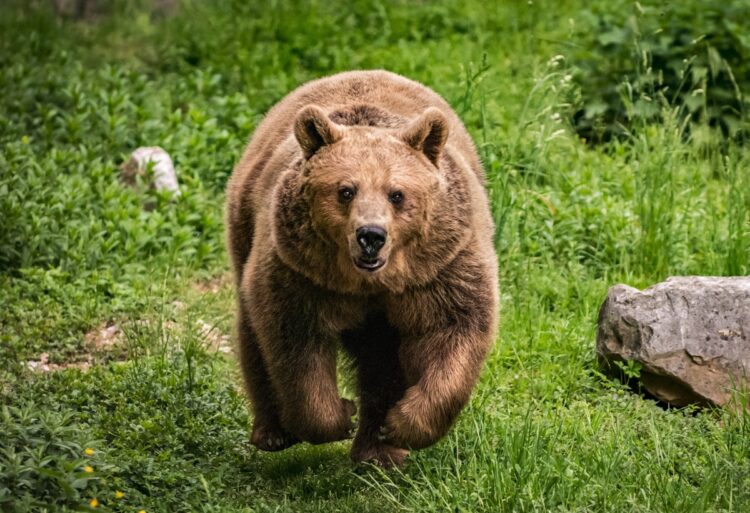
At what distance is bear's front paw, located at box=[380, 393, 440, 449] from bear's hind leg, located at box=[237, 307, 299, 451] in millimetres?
772

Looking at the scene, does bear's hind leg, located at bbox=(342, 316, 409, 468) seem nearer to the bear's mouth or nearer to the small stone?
the bear's mouth

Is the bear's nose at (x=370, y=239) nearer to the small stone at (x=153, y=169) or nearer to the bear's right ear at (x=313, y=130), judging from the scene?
the bear's right ear at (x=313, y=130)

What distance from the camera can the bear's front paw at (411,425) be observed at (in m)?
5.23

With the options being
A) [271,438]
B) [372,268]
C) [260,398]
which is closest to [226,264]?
[260,398]

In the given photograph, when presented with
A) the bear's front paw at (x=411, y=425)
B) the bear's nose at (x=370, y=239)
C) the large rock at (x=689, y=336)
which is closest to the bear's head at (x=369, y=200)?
the bear's nose at (x=370, y=239)

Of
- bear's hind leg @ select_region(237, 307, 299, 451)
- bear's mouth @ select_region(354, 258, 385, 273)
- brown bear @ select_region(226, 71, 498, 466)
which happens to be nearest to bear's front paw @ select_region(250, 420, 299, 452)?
bear's hind leg @ select_region(237, 307, 299, 451)

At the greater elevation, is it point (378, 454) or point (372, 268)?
point (372, 268)

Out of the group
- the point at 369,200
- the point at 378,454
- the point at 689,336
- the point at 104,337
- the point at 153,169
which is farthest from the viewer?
the point at 153,169

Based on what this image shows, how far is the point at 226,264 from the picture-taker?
8.42 m

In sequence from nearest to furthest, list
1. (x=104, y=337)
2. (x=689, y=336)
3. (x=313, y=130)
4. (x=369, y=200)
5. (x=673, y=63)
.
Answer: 1. (x=369, y=200)
2. (x=313, y=130)
3. (x=689, y=336)
4. (x=104, y=337)
5. (x=673, y=63)

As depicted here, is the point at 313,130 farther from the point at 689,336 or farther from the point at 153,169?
the point at 153,169

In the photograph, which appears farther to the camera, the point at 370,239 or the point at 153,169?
the point at 153,169

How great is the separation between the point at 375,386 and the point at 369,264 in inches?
51.4

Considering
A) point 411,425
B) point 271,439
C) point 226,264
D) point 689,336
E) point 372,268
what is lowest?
point 226,264
